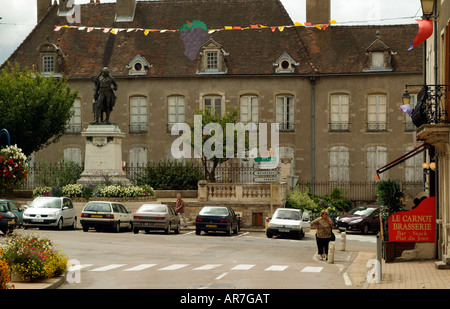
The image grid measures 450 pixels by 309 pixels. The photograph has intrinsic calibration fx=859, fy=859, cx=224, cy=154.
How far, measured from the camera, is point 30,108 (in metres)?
42.9

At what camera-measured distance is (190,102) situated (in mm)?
50000

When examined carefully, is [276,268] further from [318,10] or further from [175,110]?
[318,10]

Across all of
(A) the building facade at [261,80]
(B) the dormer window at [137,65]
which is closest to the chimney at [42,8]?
(A) the building facade at [261,80]

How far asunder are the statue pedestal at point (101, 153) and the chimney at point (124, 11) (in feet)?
52.7

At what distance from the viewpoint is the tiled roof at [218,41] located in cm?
4938

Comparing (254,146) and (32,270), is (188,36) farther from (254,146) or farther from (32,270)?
(32,270)

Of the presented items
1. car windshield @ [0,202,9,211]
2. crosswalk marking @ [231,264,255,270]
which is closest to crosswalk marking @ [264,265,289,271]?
crosswalk marking @ [231,264,255,270]

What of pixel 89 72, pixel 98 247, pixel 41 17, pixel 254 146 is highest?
pixel 41 17

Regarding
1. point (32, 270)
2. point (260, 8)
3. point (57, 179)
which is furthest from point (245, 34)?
point (32, 270)

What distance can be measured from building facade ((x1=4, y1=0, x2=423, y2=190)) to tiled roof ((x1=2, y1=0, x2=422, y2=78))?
7 cm

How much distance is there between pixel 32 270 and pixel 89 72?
1392 inches

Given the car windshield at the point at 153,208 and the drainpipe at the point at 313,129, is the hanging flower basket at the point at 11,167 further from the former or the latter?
the drainpipe at the point at 313,129

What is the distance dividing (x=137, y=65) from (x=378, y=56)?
13.9 meters

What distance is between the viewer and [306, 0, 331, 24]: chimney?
5034 centimetres
